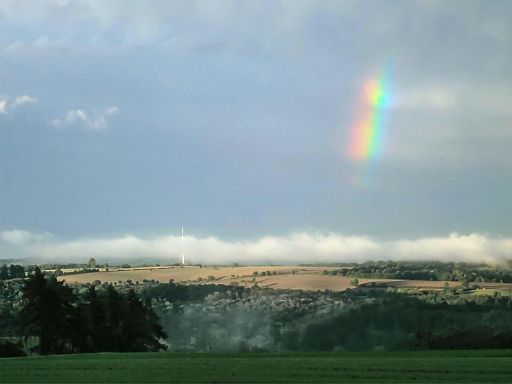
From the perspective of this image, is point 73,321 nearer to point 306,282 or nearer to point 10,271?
point 10,271

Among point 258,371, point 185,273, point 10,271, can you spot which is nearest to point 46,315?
point 258,371

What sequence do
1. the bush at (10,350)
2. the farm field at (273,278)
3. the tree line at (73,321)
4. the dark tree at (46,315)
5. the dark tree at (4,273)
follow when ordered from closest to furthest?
the bush at (10,350) < the dark tree at (46,315) < the tree line at (73,321) < the dark tree at (4,273) < the farm field at (273,278)

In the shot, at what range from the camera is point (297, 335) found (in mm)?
174375

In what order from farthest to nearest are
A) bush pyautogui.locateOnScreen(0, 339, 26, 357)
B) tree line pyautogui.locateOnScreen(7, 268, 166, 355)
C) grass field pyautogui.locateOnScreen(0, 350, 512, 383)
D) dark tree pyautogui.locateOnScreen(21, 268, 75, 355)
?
tree line pyautogui.locateOnScreen(7, 268, 166, 355)
dark tree pyautogui.locateOnScreen(21, 268, 75, 355)
bush pyautogui.locateOnScreen(0, 339, 26, 357)
grass field pyautogui.locateOnScreen(0, 350, 512, 383)

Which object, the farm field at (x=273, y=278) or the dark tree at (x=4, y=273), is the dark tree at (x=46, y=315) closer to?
the dark tree at (x=4, y=273)

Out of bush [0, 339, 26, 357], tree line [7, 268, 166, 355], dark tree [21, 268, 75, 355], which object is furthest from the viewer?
tree line [7, 268, 166, 355]

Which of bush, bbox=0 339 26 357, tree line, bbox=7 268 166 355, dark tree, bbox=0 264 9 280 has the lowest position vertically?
bush, bbox=0 339 26 357

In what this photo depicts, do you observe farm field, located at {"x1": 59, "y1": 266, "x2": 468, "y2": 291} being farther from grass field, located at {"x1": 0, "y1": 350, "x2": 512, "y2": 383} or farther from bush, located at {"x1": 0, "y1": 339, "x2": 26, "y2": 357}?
grass field, located at {"x1": 0, "y1": 350, "x2": 512, "y2": 383}

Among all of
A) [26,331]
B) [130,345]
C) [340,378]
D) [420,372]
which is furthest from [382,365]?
[26,331]

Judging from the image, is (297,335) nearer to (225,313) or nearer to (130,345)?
(225,313)

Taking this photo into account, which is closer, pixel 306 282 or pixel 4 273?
pixel 4 273

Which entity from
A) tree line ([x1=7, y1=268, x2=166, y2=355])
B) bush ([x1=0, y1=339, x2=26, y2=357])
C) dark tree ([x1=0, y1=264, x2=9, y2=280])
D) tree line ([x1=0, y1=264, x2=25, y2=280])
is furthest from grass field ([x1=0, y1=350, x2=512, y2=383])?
dark tree ([x1=0, y1=264, x2=9, y2=280])

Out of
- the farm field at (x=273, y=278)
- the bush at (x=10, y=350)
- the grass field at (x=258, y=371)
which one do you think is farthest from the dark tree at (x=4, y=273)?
the grass field at (x=258, y=371)

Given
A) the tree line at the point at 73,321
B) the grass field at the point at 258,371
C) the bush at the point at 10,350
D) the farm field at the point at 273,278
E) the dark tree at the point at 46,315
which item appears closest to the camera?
the grass field at the point at 258,371
